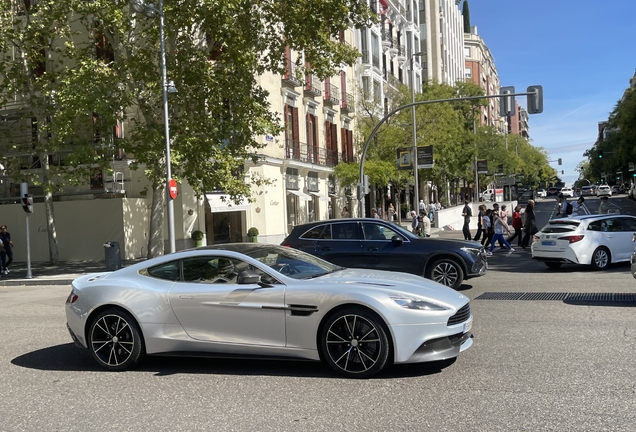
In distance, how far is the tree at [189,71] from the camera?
22.2m

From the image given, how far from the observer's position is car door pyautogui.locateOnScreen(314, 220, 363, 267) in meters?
13.7

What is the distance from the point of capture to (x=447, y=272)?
13336 mm

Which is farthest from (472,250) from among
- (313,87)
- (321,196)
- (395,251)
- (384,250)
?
(321,196)

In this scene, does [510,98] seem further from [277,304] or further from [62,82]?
[277,304]

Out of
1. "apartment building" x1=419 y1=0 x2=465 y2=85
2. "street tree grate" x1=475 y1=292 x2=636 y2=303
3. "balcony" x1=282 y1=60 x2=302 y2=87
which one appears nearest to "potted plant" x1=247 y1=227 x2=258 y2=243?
"balcony" x1=282 y1=60 x2=302 y2=87

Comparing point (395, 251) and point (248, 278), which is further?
point (395, 251)

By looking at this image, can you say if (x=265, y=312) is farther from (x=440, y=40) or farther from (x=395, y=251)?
(x=440, y=40)

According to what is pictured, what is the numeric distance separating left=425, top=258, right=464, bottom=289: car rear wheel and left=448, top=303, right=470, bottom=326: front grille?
255 inches

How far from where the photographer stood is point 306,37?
22953 mm

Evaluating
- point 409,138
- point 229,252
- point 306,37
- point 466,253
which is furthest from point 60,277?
point 409,138

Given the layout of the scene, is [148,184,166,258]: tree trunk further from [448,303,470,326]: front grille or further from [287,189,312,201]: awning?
[448,303,470,326]: front grille

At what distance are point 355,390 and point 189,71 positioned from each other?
19053mm

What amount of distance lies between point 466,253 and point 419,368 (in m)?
6.73

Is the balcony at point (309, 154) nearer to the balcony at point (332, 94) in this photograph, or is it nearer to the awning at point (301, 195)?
the awning at point (301, 195)
